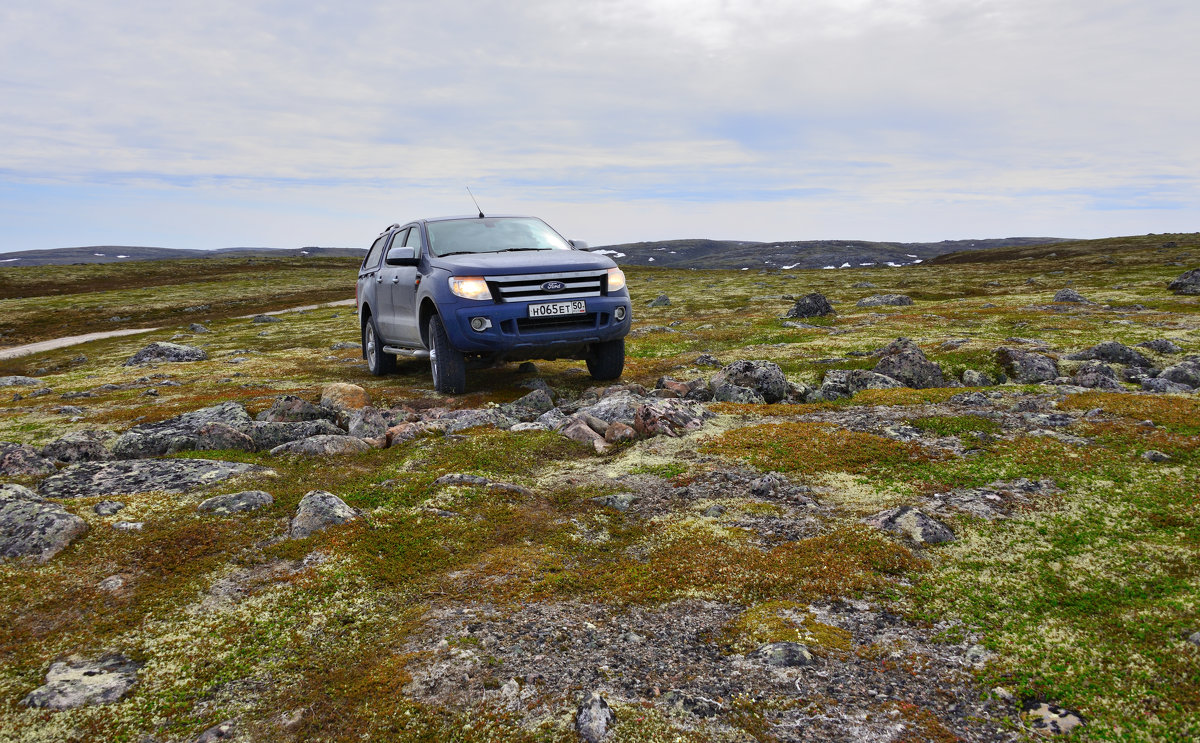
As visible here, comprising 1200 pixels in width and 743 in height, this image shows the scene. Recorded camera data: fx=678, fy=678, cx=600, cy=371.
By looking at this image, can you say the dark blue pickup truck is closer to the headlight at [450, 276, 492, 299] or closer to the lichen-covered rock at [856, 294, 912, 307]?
the headlight at [450, 276, 492, 299]

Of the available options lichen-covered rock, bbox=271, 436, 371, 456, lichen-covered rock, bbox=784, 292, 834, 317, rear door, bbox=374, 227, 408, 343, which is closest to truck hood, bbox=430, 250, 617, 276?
rear door, bbox=374, 227, 408, 343

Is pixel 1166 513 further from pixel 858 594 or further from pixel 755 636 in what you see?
pixel 755 636

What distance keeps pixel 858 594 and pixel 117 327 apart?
46.7 meters

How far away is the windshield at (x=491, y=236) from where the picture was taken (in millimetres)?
12070

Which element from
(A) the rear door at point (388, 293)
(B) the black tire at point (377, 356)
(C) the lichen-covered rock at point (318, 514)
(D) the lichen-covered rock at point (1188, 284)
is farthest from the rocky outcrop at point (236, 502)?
(D) the lichen-covered rock at point (1188, 284)

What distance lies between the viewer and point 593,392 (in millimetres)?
11484

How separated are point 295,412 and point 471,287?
330 cm

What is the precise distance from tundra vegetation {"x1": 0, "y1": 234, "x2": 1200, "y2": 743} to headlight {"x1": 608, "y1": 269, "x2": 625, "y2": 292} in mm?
2142

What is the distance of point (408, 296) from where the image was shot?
12.5 meters

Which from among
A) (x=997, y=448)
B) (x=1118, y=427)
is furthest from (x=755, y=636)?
(x=1118, y=427)

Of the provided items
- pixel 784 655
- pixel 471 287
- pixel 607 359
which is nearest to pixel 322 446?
pixel 471 287

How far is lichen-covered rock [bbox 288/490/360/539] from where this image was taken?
223 inches

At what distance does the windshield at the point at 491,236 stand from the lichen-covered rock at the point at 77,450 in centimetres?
569

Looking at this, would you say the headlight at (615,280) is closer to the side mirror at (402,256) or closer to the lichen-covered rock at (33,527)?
the side mirror at (402,256)
